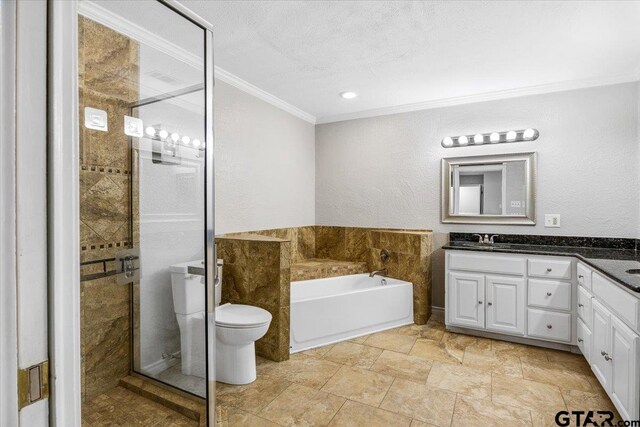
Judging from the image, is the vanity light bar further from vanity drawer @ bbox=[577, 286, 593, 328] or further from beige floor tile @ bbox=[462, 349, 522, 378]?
beige floor tile @ bbox=[462, 349, 522, 378]

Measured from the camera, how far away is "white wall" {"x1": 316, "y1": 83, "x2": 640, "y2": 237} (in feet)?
10.1

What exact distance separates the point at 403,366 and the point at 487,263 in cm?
127

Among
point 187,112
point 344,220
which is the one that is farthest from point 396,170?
point 187,112

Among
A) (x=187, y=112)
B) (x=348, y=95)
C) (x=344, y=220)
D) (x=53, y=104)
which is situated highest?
(x=348, y=95)

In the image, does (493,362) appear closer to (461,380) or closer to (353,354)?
(461,380)

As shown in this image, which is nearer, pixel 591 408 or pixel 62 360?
pixel 62 360

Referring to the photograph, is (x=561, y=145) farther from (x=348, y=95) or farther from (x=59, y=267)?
(x=59, y=267)

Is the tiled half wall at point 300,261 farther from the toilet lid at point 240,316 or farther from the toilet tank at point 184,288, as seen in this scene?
the toilet tank at point 184,288

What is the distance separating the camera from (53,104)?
2.05ft

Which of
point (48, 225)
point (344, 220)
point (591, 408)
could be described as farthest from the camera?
point (344, 220)

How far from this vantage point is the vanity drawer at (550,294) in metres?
2.85

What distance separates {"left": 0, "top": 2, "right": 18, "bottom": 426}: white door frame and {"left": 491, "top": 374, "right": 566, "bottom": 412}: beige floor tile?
8.05ft

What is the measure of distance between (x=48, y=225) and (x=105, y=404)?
1372 mm

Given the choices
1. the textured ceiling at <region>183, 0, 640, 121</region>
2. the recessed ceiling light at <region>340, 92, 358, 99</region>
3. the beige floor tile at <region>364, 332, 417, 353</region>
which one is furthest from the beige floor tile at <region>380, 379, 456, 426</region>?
the recessed ceiling light at <region>340, 92, 358, 99</region>
